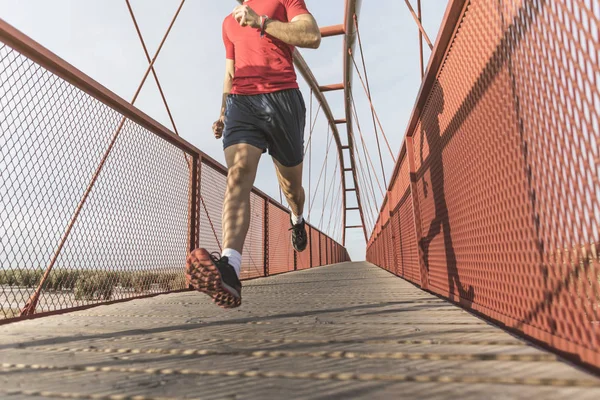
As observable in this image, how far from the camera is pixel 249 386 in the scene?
0.80 m

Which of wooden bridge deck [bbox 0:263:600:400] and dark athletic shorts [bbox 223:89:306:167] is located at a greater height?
dark athletic shorts [bbox 223:89:306:167]

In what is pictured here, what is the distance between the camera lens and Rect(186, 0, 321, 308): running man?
5.60ft

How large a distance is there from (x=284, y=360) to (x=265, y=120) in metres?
1.20

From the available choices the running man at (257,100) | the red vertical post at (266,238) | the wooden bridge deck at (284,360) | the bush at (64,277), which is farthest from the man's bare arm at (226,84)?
the red vertical post at (266,238)

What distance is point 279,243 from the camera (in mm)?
7363

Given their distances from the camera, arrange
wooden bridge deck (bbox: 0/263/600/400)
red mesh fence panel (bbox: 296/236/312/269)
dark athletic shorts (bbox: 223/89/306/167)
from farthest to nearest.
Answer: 1. red mesh fence panel (bbox: 296/236/312/269)
2. dark athletic shorts (bbox: 223/89/306/167)
3. wooden bridge deck (bbox: 0/263/600/400)

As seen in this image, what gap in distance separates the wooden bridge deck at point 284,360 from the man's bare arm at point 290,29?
1197 millimetres

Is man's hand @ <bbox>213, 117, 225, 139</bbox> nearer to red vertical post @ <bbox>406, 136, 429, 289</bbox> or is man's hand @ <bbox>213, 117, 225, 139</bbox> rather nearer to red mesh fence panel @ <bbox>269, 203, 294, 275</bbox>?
red vertical post @ <bbox>406, 136, 429, 289</bbox>

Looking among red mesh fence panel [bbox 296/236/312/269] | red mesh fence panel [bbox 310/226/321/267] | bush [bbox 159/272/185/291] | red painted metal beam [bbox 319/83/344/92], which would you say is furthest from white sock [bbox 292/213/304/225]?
red painted metal beam [bbox 319/83/344/92]

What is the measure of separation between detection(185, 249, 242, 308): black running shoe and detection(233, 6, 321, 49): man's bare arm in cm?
98

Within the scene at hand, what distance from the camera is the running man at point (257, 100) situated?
171cm

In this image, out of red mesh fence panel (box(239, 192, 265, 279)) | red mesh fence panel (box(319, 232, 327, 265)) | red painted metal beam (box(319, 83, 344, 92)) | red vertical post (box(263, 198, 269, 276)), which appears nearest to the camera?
red mesh fence panel (box(239, 192, 265, 279))

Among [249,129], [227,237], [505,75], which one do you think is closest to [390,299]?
[227,237]

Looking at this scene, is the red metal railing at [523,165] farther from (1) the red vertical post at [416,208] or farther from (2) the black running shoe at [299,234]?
(2) the black running shoe at [299,234]
